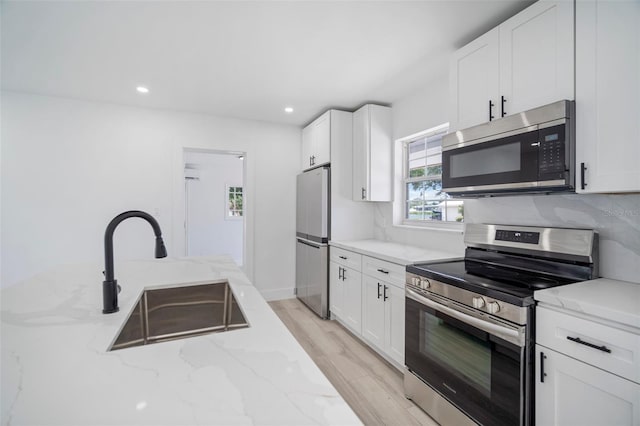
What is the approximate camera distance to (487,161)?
6.17 ft

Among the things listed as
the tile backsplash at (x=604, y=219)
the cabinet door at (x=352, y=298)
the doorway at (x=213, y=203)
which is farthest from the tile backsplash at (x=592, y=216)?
the doorway at (x=213, y=203)

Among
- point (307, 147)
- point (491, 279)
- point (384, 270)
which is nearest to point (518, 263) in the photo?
point (491, 279)

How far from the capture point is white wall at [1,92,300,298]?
3127mm

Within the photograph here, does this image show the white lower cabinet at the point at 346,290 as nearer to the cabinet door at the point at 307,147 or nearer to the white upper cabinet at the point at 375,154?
the white upper cabinet at the point at 375,154

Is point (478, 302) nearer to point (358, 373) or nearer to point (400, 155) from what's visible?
point (358, 373)

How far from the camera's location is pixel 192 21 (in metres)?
1.93

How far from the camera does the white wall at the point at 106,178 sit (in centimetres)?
313

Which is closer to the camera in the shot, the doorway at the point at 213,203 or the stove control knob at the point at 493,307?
the stove control knob at the point at 493,307

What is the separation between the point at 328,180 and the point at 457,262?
1749mm

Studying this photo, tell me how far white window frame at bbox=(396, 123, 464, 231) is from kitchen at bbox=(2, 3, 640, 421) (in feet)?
0.26

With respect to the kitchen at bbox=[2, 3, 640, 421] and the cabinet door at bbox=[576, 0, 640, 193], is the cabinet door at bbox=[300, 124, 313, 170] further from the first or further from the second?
the cabinet door at bbox=[576, 0, 640, 193]

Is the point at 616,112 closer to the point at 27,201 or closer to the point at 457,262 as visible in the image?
the point at 457,262

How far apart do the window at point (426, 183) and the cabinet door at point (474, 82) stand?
67 centimetres

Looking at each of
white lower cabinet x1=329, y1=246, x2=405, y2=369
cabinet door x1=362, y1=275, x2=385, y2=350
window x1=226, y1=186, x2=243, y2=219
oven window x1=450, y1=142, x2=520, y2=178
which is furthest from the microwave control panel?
window x1=226, y1=186, x2=243, y2=219
